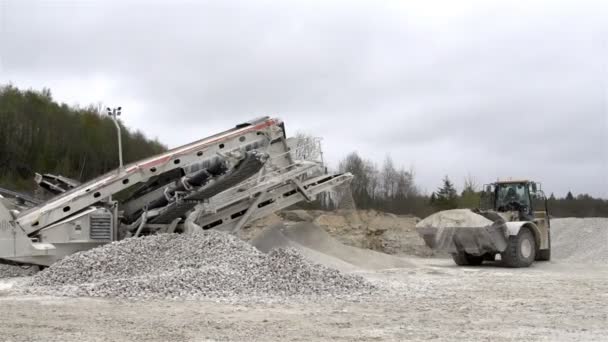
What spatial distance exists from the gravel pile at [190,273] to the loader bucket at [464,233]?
16.9ft

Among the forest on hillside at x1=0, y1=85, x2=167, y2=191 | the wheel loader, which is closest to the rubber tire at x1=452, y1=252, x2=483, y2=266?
the wheel loader

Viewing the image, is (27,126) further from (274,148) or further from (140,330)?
(140,330)

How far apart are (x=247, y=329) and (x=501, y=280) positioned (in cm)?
653

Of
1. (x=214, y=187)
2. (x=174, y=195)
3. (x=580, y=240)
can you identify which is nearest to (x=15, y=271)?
(x=174, y=195)

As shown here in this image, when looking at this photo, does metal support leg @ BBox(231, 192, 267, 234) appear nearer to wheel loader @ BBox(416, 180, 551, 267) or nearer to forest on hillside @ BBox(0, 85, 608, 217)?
wheel loader @ BBox(416, 180, 551, 267)

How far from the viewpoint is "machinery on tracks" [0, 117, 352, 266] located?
37.4 feet

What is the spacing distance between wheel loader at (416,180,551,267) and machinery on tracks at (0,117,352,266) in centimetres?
264

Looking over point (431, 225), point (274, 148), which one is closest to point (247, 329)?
point (274, 148)

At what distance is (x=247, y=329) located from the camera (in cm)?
671

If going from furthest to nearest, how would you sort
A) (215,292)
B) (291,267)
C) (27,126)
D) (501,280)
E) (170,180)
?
(27,126) → (170,180) → (501,280) → (291,267) → (215,292)

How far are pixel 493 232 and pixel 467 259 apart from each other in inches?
62.9

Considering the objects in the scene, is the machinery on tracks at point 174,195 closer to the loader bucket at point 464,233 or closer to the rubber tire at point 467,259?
the loader bucket at point 464,233

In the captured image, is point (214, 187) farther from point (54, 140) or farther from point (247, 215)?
point (54, 140)

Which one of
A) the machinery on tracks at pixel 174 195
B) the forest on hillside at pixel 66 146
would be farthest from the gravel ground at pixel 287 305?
the forest on hillside at pixel 66 146
